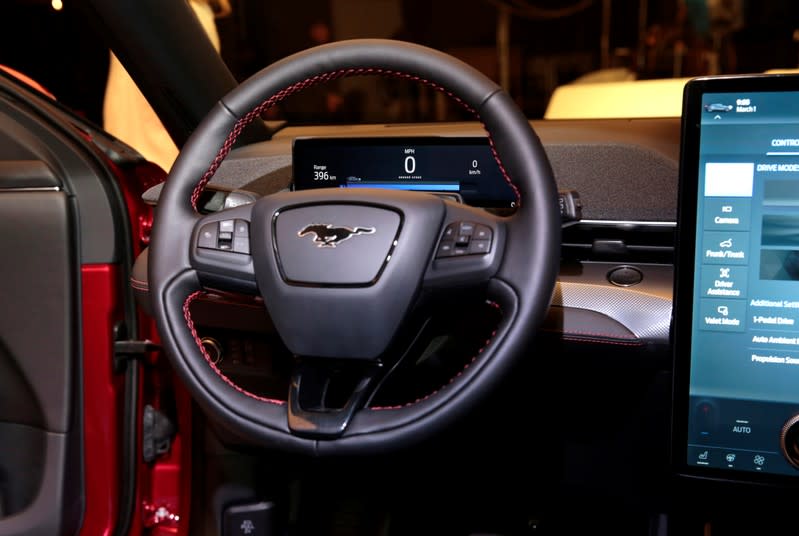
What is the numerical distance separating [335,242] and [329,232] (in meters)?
0.01

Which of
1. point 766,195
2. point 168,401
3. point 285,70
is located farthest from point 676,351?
point 168,401

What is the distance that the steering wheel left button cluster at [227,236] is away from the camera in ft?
2.94

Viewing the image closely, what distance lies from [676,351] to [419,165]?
16.7 inches

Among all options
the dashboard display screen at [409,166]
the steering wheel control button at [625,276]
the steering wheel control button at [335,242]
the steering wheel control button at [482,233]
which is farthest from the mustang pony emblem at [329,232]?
the steering wheel control button at [625,276]

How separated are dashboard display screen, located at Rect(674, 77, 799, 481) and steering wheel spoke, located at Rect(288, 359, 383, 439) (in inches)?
13.3

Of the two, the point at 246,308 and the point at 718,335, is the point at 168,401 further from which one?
the point at 718,335

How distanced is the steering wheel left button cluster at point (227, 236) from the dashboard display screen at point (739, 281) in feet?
1.47

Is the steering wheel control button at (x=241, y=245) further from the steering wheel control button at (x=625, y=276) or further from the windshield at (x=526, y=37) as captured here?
the windshield at (x=526, y=37)

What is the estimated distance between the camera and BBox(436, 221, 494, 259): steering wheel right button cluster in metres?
0.84

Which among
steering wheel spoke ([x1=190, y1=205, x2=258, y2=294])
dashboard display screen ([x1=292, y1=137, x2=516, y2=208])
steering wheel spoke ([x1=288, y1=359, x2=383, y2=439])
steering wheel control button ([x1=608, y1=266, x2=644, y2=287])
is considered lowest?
steering wheel spoke ([x1=288, y1=359, x2=383, y2=439])

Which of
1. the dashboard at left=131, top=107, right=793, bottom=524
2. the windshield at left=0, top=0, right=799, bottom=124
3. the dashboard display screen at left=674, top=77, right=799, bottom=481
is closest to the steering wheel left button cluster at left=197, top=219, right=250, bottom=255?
the dashboard at left=131, top=107, right=793, bottom=524

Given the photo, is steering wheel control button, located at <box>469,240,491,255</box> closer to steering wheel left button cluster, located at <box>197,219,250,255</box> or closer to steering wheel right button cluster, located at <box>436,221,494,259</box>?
steering wheel right button cluster, located at <box>436,221,494,259</box>

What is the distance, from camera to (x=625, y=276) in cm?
112

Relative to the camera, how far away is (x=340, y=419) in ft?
2.65
